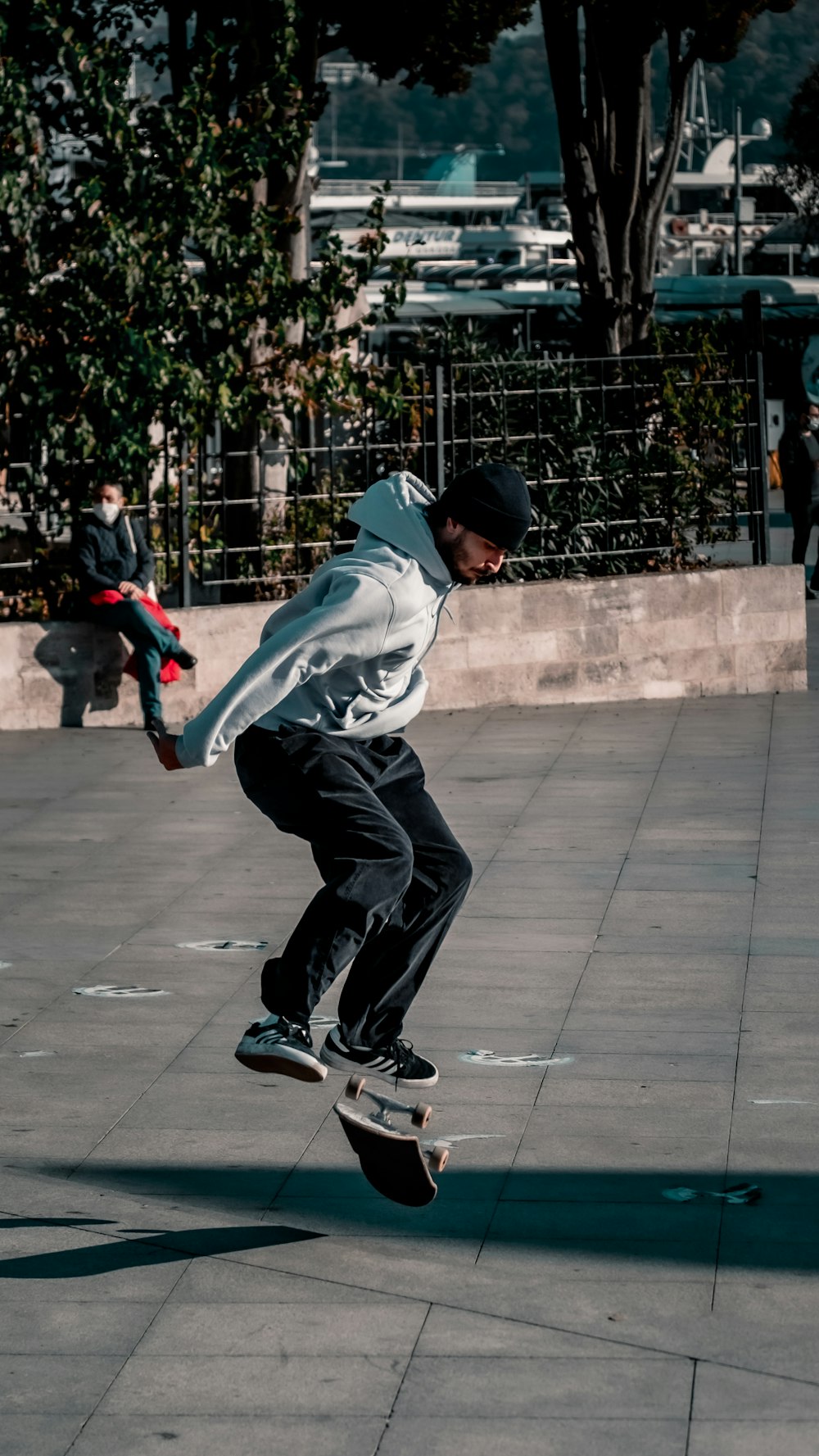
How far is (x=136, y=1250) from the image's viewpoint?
13.7ft

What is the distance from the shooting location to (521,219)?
10825cm

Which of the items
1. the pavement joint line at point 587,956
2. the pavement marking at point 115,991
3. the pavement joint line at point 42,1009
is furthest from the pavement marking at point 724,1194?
the pavement marking at point 115,991

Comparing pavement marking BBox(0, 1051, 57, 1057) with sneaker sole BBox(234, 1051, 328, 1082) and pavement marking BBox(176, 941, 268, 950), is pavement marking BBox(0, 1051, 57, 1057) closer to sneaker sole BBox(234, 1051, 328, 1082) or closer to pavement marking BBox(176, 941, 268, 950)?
pavement marking BBox(176, 941, 268, 950)

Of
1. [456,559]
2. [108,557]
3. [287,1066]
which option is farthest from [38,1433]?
[108,557]

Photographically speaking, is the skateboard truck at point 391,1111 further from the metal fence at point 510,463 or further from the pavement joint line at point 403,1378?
the metal fence at point 510,463

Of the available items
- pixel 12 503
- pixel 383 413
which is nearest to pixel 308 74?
pixel 383 413

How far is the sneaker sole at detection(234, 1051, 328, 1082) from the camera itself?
4.36m

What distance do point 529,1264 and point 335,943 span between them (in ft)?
2.67

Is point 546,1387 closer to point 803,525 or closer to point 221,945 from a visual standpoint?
point 221,945

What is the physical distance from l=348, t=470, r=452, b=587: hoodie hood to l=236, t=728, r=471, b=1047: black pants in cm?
45

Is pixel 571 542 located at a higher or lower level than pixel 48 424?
lower

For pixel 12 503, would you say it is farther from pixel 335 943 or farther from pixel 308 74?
pixel 335 943

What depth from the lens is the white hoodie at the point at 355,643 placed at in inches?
172

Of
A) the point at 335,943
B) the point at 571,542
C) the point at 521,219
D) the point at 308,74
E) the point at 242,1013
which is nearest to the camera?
the point at 335,943
